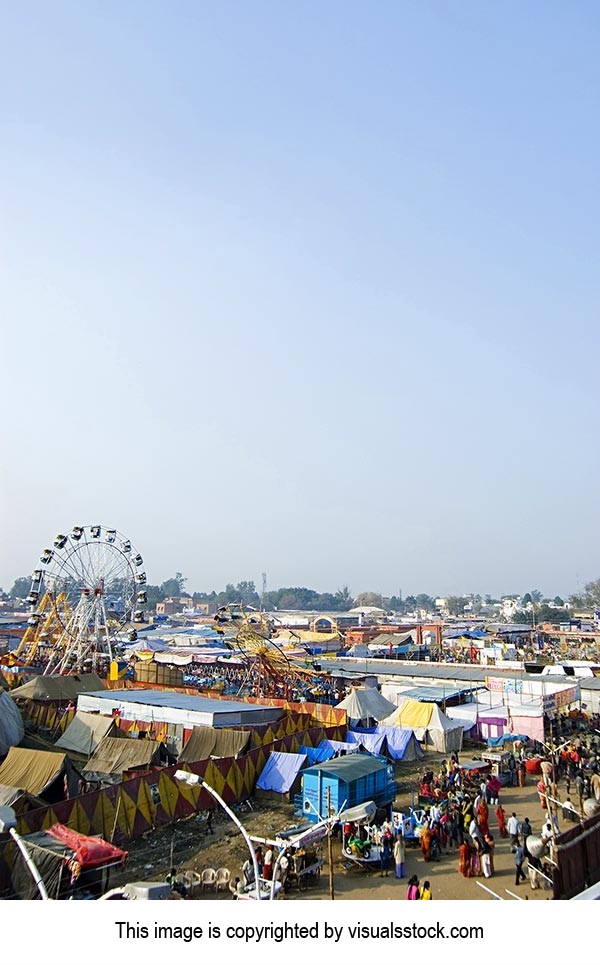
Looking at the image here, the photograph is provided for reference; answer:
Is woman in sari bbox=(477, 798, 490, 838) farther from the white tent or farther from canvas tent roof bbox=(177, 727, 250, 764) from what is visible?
the white tent

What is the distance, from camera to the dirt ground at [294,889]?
1389cm

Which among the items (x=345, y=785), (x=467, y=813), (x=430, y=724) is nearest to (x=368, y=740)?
(x=430, y=724)

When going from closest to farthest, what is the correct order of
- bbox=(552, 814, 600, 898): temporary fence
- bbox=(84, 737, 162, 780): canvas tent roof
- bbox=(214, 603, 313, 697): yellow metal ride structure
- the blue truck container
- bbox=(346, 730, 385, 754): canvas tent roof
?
bbox=(552, 814, 600, 898): temporary fence, the blue truck container, bbox=(84, 737, 162, 780): canvas tent roof, bbox=(346, 730, 385, 754): canvas tent roof, bbox=(214, 603, 313, 697): yellow metal ride structure

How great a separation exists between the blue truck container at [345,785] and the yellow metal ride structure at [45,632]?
42740mm

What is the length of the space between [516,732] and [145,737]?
15001mm

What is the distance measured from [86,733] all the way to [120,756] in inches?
165

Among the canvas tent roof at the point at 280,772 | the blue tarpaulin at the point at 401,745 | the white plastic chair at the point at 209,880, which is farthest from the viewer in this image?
the blue tarpaulin at the point at 401,745

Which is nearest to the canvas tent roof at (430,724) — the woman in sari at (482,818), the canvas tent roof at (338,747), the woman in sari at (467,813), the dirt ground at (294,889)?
the canvas tent roof at (338,747)

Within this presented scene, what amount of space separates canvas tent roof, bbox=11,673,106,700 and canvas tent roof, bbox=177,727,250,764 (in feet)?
47.4

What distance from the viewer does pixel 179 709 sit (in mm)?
26797

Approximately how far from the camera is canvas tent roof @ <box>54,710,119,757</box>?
81.6 feet

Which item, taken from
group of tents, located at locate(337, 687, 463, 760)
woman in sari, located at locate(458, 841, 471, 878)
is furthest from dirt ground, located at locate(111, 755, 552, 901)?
group of tents, located at locate(337, 687, 463, 760)

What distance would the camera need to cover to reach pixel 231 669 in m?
58.6

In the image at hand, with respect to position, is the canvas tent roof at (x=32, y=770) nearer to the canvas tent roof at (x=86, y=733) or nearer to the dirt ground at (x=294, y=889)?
the dirt ground at (x=294, y=889)
